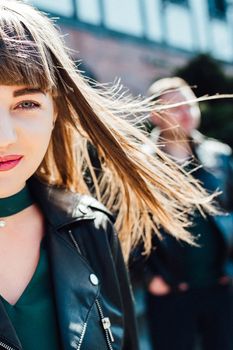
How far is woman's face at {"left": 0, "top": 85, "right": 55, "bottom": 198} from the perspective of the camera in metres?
1.59

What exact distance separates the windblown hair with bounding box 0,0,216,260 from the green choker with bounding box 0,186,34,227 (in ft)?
0.77

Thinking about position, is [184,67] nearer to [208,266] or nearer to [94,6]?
[94,6]

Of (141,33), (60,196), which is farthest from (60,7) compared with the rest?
(60,196)

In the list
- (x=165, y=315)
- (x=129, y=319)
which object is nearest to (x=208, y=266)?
(x=165, y=315)

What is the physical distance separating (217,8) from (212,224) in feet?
37.5

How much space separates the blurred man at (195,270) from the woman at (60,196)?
1300 millimetres

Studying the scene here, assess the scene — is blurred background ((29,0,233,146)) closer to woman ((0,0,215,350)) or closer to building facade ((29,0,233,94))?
building facade ((29,0,233,94))

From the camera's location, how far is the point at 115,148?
6.64 feet

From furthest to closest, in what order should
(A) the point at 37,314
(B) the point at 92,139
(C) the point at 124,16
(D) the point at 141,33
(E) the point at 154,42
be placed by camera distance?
(E) the point at 154,42
(D) the point at 141,33
(C) the point at 124,16
(B) the point at 92,139
(A) the point at 37,314

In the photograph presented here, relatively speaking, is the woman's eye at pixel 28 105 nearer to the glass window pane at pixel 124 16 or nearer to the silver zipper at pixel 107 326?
the silver zipper at pixel 107 326

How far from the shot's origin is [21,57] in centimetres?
161

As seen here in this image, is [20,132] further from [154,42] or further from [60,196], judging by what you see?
[154,42]

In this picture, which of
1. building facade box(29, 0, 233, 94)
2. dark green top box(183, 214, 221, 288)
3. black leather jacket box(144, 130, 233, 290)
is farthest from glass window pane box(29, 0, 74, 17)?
dark green top box(183, 214, 221, 288)

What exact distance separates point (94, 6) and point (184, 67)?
1.86 metres
